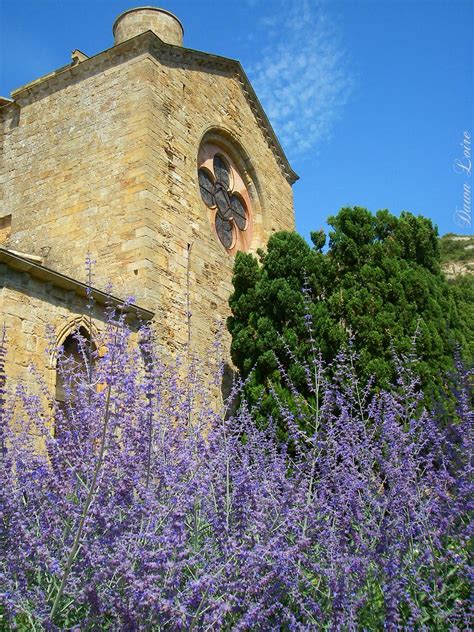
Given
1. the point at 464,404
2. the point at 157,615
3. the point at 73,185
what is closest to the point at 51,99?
the point at 73,185

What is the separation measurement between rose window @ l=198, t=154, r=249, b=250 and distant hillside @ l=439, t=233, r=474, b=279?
29757mm

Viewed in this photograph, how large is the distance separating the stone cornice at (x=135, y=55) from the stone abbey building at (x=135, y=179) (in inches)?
0.9

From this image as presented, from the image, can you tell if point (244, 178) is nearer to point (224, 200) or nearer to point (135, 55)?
point (224, 200)

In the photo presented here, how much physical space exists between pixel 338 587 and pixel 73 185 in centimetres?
897

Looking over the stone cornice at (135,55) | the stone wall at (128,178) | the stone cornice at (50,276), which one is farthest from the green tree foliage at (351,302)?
the stone cornice at (135,55)

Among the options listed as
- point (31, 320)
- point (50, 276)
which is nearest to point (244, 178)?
point (50, 276)

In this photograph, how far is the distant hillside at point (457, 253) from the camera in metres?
41.7

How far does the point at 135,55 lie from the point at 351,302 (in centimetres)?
565

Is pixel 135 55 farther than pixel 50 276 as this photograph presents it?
Yes

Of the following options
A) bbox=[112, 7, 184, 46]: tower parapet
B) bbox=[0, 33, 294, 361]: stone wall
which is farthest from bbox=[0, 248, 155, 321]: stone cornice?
bbox=[112, 7, 184, 46]: tower parapet

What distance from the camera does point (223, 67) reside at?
13.0 m

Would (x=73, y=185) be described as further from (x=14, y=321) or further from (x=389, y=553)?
(x=389, y=553)

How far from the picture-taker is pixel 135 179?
391 inches

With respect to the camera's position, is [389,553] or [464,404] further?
[464,404]
